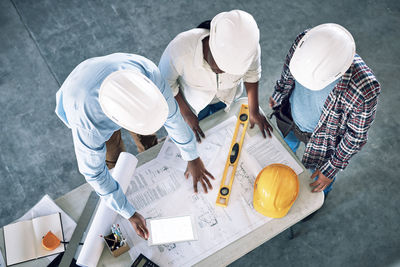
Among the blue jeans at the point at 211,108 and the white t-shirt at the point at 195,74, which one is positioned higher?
the white t-shirt at the point at 195,74

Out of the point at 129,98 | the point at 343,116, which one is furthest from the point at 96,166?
the point at 343,116

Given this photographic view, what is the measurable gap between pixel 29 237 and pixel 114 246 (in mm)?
486

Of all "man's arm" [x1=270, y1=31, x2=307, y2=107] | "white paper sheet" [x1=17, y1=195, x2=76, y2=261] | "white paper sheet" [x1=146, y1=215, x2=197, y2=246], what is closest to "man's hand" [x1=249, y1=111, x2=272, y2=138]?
"man's arm" [x1=270, y1=31, x2=307, y2=107]

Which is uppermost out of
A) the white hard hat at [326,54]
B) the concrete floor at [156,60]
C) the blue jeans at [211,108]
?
the white hard hat at [326,54]

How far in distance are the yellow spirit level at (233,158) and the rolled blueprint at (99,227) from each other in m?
0.51

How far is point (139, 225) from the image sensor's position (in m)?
1.70

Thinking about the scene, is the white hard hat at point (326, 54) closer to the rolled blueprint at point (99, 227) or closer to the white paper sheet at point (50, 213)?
the rolled blueprint at point (99, 227)

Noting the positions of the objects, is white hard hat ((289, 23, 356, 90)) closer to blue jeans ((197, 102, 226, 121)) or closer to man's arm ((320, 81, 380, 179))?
man's arm ((320, 81, 380, 179))

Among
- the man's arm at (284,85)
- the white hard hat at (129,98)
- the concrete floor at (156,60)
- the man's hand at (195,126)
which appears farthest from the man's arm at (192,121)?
the concrete floor at (156,60)

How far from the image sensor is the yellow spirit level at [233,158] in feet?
5.86

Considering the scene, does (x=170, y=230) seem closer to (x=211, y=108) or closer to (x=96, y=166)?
(x=96, y=166)

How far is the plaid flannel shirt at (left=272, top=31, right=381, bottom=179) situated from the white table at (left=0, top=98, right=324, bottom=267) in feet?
0.66

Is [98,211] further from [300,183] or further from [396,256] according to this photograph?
[396,256]

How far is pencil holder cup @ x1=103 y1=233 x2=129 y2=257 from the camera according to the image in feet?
5.45
